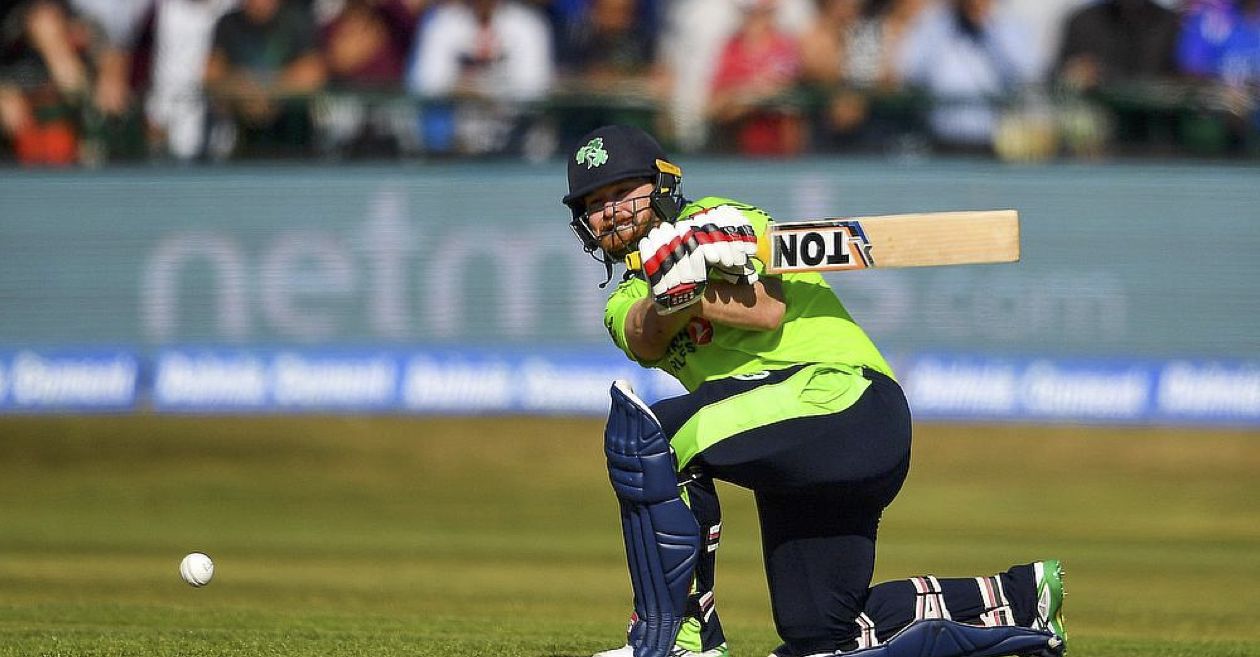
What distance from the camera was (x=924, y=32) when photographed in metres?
14.4

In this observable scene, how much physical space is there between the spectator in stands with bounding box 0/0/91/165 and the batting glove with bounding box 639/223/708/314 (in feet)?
33.5

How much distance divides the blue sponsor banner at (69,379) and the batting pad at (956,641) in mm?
9835

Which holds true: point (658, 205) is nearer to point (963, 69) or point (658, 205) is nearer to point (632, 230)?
point (632, 230)

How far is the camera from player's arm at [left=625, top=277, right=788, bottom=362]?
218 inches

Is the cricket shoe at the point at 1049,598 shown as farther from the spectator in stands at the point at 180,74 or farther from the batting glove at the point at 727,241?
the spectator in stands at the point at 180,74

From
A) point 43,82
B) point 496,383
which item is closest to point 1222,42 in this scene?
point 496,383

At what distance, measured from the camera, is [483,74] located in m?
14.4

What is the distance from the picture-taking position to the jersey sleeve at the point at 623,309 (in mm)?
5812

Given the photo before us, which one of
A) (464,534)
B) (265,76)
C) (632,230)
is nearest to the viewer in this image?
(632,230)

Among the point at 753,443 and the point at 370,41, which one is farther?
the point at 370,41

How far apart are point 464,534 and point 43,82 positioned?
5.61 m

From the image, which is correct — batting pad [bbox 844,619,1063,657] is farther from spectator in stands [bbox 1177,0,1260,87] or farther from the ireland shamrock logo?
spectator in stands [bbox 1177,0,1260,87]

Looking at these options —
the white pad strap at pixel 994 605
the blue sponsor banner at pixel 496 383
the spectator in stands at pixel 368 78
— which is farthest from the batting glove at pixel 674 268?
the spectator in stands at pixel 368 78

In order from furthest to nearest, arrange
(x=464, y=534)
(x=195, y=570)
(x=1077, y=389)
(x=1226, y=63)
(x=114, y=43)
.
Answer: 1. (x=114, y=43)
2. (x=1226, y=63)
3. (x=1077, y=389)
4. (x=464, y=534)
5. (x=195, y=570)
